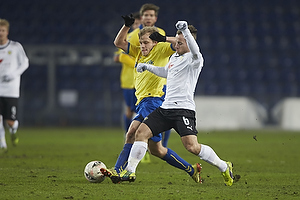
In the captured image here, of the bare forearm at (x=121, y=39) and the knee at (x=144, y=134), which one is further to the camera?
the bare forearm at (x=121, y=39)

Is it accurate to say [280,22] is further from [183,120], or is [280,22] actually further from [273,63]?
[183,120]

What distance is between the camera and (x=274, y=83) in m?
21.6

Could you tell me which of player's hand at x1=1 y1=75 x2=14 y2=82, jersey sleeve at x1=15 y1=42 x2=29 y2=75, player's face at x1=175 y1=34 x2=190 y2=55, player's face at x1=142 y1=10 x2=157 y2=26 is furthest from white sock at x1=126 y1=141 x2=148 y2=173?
jersey sleeve at x1=15 y1=42 x2=29 y2=75

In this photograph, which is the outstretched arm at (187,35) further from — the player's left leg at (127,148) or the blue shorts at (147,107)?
the player's left leg at (127,148)

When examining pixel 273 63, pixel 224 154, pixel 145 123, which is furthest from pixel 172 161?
pixel 273 63

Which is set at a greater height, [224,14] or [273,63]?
[224,14]

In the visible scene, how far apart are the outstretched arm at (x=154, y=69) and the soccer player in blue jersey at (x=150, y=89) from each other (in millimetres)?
321

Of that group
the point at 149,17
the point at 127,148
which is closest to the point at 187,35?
the point at 127,148

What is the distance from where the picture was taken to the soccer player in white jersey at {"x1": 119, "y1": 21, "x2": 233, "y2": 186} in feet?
18.1

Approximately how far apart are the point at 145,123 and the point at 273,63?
1725 cm

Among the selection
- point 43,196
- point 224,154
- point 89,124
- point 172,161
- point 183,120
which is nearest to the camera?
point 43,196

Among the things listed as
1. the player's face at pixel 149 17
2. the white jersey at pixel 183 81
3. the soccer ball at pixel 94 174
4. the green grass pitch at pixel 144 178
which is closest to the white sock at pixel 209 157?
the green grass pitch at pixel 144 178

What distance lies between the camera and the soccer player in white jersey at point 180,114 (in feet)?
18.1

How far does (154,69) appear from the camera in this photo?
230 inches
